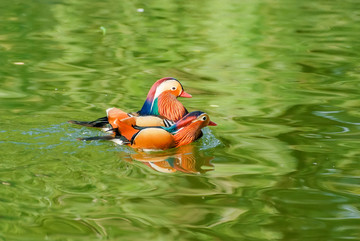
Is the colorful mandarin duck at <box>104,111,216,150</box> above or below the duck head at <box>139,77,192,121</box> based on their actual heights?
below

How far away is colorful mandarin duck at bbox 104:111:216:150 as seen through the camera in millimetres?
6281

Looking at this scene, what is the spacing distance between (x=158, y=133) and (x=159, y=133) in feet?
0.03

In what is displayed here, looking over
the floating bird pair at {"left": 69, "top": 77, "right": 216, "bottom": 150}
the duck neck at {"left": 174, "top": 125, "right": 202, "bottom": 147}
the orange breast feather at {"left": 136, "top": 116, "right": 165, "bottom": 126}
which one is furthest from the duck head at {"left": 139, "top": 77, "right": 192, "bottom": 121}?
the duck neck at {"left": 174, "top": 125, "right": 202, "bottom": 147}

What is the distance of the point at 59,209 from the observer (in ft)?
16.4

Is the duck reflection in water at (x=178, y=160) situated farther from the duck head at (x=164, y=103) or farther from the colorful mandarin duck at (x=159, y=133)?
the duck head at (x=164, y=103)

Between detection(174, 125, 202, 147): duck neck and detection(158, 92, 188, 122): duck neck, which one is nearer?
detection(174, 125, 202, 147): duck neck

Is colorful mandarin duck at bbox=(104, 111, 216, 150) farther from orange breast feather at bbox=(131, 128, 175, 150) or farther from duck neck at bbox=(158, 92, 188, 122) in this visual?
duck neck at bbox=(158, 92, 188, 122)

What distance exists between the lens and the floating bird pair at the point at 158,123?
20.7 feet

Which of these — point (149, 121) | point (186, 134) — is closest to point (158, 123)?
point (149, 121)

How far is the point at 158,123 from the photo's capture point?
659 centimetres

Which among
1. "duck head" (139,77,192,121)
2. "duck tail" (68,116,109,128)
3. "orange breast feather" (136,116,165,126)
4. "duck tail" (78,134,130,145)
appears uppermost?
"duck head" (139,77,192,121)

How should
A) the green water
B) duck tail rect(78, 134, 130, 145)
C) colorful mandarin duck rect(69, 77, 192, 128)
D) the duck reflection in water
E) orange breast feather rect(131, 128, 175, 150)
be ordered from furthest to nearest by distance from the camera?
colorful mandarin duck rect(69, 77, 192, 128), duck tail rect(78, 134, 130, 145), orange breast feather rect(131, 128, 175, 150), the duck reflection in water, the green water

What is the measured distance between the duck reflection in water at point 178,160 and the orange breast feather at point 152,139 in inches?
3.2

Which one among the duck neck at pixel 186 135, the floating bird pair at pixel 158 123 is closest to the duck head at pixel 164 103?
the floating bird pair at pixel 158 123
